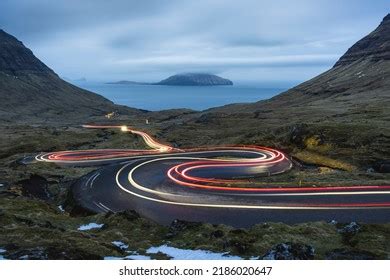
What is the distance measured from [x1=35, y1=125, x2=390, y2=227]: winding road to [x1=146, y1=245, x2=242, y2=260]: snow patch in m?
8.91

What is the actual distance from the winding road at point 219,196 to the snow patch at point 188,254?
29.2ft

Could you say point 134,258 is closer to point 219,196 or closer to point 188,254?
point 188,254

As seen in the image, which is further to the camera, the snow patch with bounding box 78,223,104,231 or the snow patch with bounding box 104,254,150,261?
the snow patch with bounding box 78,223,104,231

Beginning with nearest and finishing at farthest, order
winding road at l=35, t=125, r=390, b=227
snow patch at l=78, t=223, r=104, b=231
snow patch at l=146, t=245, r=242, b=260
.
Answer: snow patch at l=146, t=245, r=242, b=260
snow patch at l=78, t=223, r=104, b=231
winding road at l=35, t=125, r=390, b=227

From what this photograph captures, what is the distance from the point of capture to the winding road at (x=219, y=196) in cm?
3946

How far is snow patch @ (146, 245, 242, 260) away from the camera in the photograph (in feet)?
91.1

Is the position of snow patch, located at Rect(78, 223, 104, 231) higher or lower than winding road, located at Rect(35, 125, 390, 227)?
lower

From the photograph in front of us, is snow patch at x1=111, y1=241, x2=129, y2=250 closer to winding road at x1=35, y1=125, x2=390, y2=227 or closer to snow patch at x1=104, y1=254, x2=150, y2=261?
snow patch at x1=104, y1=254, x2=150, y2=261

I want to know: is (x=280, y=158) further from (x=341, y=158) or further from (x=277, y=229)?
(x=277, y=229)

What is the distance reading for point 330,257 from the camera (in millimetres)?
26703

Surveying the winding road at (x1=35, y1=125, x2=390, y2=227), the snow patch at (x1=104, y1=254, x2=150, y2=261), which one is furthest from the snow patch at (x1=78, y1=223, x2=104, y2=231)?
the snow patch at (x1=104, y1=254, x2=150, y2=261)

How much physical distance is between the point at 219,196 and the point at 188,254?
729 inches
